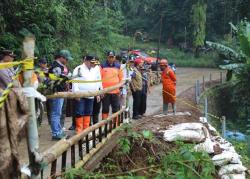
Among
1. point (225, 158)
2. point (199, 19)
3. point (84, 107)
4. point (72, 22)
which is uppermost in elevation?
point (199, 19)

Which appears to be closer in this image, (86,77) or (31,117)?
(31,117)

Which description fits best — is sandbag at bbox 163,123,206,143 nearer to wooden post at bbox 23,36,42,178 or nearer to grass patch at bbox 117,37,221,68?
wooden post at bbox 23,36,42,178

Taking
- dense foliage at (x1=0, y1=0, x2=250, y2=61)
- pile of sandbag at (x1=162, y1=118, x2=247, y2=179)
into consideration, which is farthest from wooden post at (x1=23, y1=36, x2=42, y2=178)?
pile of sandbag at (x1=162, y1=118, x2=247, y2=179)

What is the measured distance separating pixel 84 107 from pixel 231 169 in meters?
2.70

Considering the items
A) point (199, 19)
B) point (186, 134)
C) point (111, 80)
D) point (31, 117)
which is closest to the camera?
point (31, 117)

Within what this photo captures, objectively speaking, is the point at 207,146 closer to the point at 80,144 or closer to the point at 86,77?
the point at 86,77

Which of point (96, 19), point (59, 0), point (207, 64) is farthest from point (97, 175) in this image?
point (207, 64)

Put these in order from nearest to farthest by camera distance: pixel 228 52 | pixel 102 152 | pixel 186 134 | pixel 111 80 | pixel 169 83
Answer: pixel 102 152 < pixel 186 134 < pixel 111 80 < pixel 169 83 < pixel 228 52

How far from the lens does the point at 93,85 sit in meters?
8.31

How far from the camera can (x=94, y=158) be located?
22.4 feet

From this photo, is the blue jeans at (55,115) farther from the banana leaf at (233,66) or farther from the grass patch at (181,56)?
the grass patch at (181,56)

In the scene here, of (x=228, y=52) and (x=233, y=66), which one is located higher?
(x=228, y=52)

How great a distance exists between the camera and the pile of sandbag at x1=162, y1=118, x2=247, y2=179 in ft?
26.9

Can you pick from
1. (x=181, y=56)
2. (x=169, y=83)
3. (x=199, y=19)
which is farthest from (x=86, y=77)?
(x=181, y=56)
